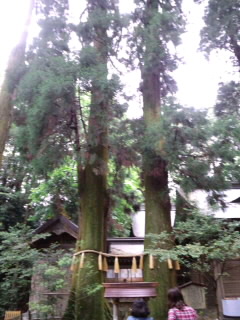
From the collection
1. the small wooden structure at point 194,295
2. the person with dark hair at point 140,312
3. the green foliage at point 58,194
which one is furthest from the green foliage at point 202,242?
the green foliage at point 58,194

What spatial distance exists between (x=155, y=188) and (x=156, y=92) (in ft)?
8.93

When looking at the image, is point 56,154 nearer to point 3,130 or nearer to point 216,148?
point 3,130

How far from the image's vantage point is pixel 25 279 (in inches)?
392

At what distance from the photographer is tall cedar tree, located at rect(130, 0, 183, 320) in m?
6.98

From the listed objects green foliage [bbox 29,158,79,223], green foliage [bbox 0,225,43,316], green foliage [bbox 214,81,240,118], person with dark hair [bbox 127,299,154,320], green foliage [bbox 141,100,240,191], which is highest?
green foliage [bbox 214,81,240,118]

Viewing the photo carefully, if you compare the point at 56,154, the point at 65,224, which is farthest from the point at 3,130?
the point at 65,224

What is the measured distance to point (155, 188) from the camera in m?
7.90

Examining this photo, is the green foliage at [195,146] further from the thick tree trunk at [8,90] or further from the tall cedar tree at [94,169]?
the thick tree trunk at [8,90]

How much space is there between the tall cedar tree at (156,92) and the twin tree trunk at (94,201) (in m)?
1.10

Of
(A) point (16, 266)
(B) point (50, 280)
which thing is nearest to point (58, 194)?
(A) point (16, 266)

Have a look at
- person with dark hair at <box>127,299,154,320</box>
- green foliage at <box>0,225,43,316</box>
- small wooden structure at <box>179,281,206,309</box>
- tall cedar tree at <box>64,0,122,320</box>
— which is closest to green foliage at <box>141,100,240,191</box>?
tall cedar tree at <box>64,0,122,320</box>

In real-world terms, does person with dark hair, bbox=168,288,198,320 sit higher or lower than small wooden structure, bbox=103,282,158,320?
lower

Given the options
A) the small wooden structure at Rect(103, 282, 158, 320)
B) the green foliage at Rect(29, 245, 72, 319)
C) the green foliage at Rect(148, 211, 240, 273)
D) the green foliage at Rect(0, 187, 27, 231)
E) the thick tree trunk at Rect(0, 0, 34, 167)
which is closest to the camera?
the small wooden structure at Rect(103, 282, 158, 320)

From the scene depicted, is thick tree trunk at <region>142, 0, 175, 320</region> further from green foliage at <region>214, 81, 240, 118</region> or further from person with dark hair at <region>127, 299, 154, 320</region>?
person with dark hair at <region>127, 299, 154, 320</region>
